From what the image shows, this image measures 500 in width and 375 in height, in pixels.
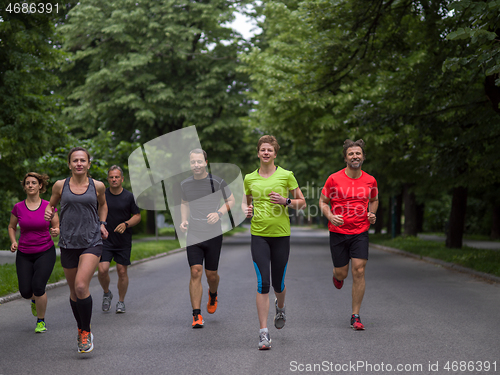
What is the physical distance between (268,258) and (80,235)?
6.18 ft

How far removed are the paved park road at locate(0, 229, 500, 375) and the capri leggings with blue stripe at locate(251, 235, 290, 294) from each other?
651mm

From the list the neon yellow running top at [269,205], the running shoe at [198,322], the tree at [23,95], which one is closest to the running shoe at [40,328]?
the running shoe at [198,322]

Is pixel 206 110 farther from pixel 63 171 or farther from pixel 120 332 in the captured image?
pixel 120 332

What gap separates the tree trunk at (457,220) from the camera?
1845 cm

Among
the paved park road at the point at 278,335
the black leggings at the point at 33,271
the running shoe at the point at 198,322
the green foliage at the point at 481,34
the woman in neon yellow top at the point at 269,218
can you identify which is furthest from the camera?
the green foliage at the point at 481,34

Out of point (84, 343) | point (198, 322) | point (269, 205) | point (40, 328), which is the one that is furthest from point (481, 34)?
point (40, 328)

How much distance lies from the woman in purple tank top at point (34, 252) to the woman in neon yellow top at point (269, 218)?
2.31 meters

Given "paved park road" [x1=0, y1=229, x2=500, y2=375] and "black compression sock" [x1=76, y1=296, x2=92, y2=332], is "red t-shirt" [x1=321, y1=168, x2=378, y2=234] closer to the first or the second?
"paved park road" [x1=0, y1=229, x2=500, y2=375]

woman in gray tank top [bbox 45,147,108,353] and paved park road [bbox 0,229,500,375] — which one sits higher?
woman in gray tank top [bbox 45,147,108,353]

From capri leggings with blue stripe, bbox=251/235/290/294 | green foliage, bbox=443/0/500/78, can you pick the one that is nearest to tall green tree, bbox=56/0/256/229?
green foliage, bbox=443/0/500/78

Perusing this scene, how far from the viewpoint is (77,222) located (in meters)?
5.20

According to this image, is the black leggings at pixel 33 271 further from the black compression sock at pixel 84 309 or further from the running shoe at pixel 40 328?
the black compression sock at pixel 84 309

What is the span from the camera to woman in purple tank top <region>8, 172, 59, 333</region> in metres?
6.25

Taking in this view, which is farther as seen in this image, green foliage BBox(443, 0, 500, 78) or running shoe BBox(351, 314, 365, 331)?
green foliage BBox(443, 0, 500, 78)
